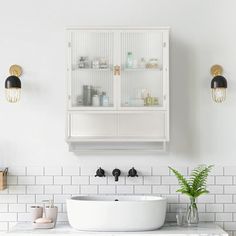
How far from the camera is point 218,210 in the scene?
189 inches

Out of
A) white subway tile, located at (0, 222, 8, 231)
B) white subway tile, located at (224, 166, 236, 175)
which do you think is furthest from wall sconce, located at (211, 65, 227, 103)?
white subway tile, located at (0, 222, 8, 231)

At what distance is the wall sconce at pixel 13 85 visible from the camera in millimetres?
4641

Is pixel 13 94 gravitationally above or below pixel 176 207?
above

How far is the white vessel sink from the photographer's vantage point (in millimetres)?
4332

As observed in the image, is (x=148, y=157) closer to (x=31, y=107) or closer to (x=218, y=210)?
(x=218, y=210)

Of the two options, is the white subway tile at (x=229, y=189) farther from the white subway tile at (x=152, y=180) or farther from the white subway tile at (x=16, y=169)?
the white subway tile at (x=16, y=169)

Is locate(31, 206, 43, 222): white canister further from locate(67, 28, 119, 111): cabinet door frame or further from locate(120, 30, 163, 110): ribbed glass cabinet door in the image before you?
locate(120, 30, 163, 110): ribbed glass cabinet door

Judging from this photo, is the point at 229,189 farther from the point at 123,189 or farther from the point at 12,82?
the point at 12,82

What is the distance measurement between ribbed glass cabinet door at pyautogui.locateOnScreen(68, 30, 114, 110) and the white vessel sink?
76 cm

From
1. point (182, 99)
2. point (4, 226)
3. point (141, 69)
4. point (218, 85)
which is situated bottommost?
point (4, 226)

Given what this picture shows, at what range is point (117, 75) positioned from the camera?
463cm

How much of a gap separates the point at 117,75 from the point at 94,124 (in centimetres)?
42

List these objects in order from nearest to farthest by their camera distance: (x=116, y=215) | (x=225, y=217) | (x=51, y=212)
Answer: (x=116, y=215)
(x=51, y=212)
(x=225, y=217)

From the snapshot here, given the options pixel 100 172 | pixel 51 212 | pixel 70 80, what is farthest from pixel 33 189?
pixel 70 80
